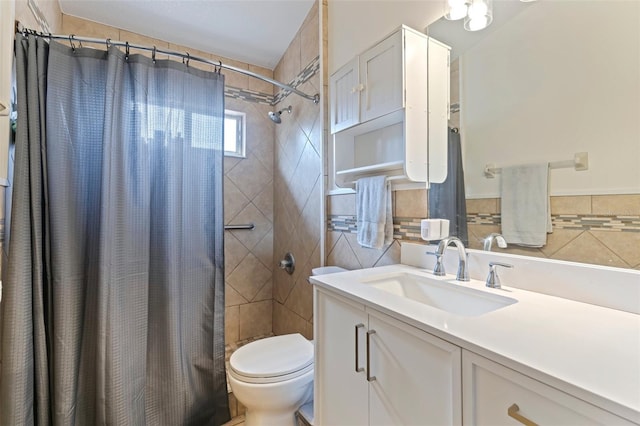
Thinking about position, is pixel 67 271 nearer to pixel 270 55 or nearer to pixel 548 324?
pixel 548 324

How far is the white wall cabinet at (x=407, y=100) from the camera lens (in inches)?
49.4

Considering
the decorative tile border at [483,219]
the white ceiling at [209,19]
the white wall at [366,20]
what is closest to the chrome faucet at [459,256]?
the decorative tile border at [483,219]

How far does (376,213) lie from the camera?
142cm

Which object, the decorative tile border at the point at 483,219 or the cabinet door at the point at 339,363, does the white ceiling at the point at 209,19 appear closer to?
the decorative tile border at the point at 483,219

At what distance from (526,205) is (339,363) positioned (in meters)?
0.86

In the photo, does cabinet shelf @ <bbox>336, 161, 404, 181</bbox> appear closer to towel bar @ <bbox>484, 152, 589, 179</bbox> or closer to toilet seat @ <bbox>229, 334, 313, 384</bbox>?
towel bar @ <bbox>484, 152, 589, 179</bbox>

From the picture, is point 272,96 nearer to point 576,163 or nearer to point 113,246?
point 113,246

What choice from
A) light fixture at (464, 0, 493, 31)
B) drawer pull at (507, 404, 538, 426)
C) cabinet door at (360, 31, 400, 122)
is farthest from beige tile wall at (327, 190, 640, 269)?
light fixture at (464, 0, 493, 31)

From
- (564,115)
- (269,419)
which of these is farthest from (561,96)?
(269,419)

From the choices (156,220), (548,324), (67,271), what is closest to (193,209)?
(156,220)

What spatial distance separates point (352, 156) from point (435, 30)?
2.31 feet

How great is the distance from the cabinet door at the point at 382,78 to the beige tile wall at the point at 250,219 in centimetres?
136

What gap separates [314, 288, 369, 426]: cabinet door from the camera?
95cm

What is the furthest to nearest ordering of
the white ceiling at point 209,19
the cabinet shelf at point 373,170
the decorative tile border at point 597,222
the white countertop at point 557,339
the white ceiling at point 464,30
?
1. the white ceiling at point 209,19
2. the cabinet shelf at point 373,170
3. the white ceiling at point 464,30
4. the decorative tile border at point 597,222
5. the white countertop at point 557,339
